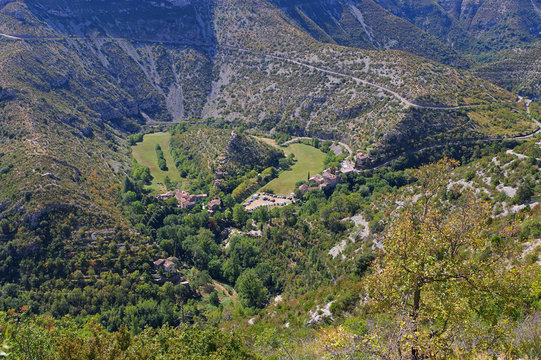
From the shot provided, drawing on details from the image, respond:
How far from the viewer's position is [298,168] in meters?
90.1

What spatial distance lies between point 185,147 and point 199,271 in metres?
54.1

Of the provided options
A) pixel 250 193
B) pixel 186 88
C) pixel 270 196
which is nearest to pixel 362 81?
pixel 270 196

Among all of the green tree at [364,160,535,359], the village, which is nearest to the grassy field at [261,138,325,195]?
the village

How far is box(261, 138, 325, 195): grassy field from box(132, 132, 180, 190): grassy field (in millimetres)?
28127

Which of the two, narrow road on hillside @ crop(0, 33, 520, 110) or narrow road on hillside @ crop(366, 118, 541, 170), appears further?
narrow road on hillside @ crop(0, 33, 520, 110)

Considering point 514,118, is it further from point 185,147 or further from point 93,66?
point 93,66

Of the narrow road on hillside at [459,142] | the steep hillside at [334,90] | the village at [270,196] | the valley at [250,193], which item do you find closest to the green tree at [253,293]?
the valley at [250,193]

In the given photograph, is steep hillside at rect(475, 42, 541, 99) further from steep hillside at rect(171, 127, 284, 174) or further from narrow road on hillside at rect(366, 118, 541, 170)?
steep hillside at rect(171, 127, 284, 174)

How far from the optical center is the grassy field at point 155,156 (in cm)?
8942

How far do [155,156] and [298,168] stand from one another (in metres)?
44.7

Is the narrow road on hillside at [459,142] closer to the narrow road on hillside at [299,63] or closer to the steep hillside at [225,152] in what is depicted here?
the narrow road on hillside at [299,63]

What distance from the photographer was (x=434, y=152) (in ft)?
263

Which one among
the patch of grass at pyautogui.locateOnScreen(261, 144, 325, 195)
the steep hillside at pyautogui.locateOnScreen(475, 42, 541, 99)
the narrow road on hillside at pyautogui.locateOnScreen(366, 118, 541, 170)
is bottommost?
the patch of grass at pyautogui.locateOnScreen(261, 144, 325, 195)

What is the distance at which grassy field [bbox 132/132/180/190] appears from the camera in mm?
89419
